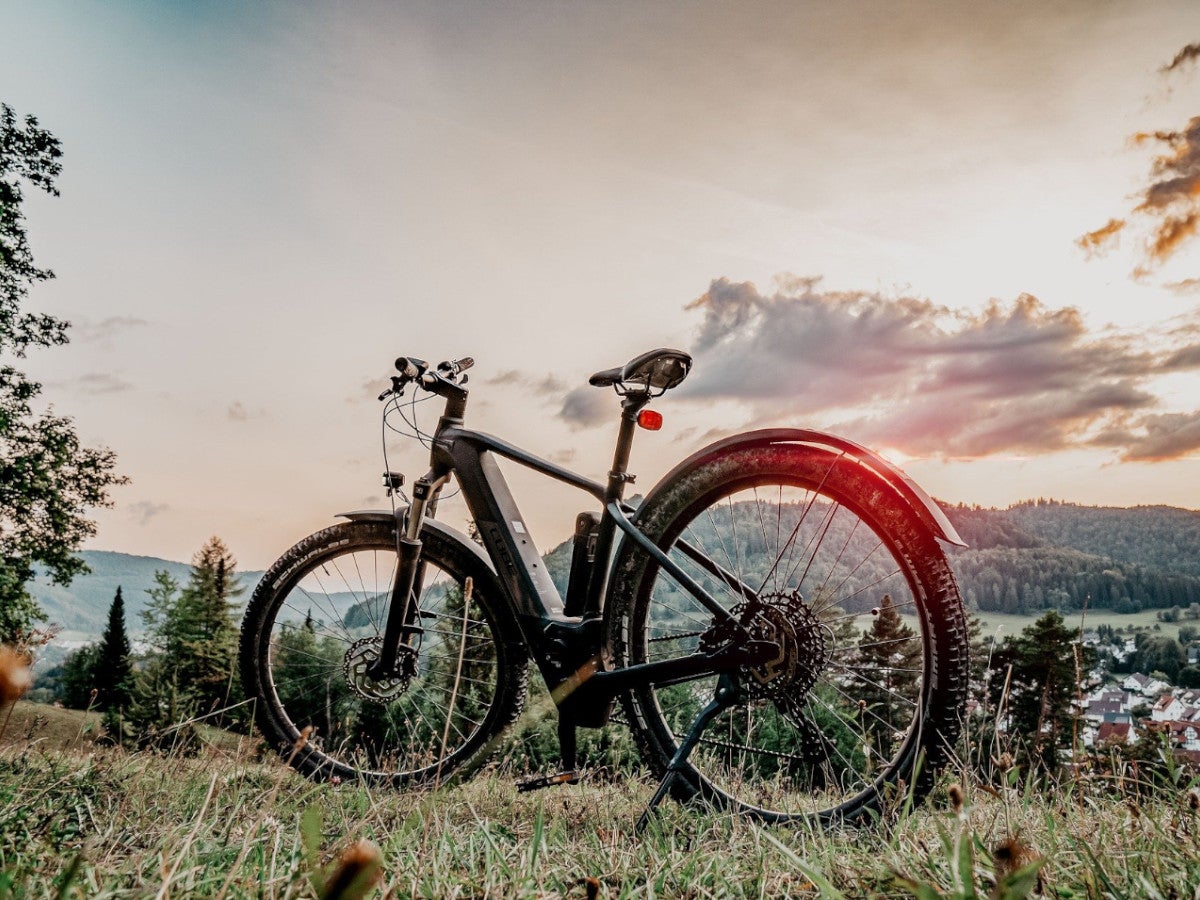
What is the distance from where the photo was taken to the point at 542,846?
2068 mm

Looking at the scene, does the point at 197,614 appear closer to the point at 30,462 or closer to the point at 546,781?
the point at 30,462

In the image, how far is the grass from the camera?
1447 mm

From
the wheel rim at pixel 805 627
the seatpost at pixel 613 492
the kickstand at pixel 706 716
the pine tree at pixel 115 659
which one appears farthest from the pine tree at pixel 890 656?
the pine tree at pixel 115 659

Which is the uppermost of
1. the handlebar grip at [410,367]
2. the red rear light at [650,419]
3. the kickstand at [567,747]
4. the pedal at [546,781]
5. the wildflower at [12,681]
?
the handlebar grip at [410,367]

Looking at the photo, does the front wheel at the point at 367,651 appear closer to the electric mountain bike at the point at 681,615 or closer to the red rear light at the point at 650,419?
the electric mountain bike at the point at 681,615

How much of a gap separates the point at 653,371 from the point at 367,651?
2.09 metres

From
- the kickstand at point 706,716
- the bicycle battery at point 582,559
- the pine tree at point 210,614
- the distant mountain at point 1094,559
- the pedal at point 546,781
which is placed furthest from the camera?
the distant mountain at point 1094,559

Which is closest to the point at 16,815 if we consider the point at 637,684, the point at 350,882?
the point at 637,684

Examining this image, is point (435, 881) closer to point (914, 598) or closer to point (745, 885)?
point (745, 885)

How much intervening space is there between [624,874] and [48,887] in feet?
3.87

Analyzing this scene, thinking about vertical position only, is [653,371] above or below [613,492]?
above

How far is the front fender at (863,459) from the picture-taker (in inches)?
104

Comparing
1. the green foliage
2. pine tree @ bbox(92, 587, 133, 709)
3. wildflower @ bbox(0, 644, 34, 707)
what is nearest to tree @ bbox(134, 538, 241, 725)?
the green foliage

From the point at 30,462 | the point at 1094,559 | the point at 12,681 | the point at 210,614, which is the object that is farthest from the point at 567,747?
the point at 1094,559
